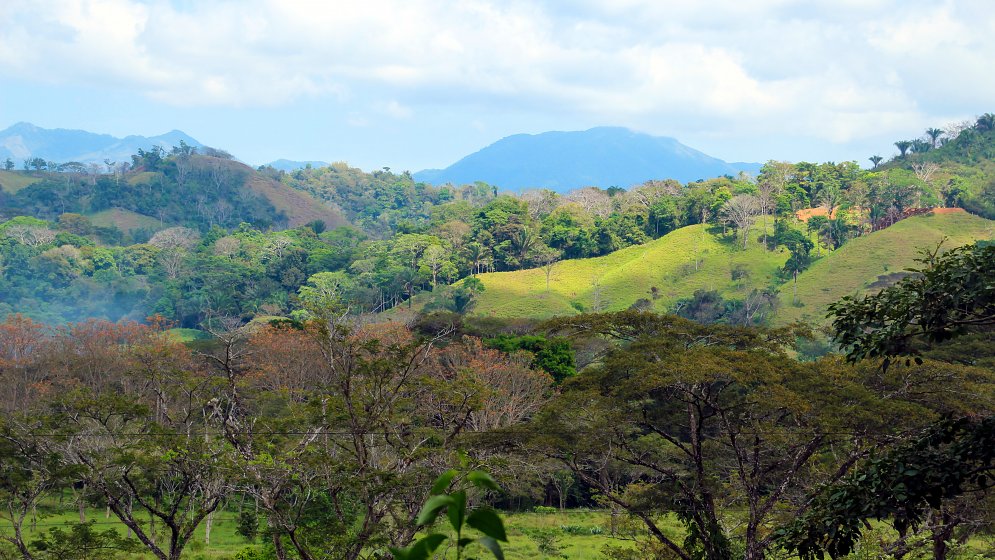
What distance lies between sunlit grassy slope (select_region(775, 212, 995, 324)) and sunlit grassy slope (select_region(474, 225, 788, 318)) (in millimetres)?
3705

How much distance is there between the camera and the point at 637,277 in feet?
198

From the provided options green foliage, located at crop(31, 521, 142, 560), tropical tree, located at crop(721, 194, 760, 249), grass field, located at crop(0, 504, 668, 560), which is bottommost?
grass field, located at crop(0, 504, 668, 560)

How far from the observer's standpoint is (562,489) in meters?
27.3

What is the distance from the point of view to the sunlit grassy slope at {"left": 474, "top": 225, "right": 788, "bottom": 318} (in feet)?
186

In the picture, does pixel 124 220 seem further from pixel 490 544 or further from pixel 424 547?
pixel 490 544

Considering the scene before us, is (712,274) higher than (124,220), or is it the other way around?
(124,220)

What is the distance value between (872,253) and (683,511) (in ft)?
157

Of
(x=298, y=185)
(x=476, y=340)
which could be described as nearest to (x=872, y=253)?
(x=476, y=340)

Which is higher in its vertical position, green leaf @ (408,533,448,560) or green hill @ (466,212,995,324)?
green leaf @ (408,533,448,560)

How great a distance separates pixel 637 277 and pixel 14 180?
308ft

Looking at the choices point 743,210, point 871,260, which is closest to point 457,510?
point 871,260

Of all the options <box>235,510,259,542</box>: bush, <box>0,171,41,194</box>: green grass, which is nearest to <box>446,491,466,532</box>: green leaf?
<box>235,510,259,542</box>: bush

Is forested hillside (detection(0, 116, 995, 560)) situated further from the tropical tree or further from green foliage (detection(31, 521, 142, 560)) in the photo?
the tropical tree

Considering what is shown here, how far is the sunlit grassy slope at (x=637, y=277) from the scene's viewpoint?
186 feet
